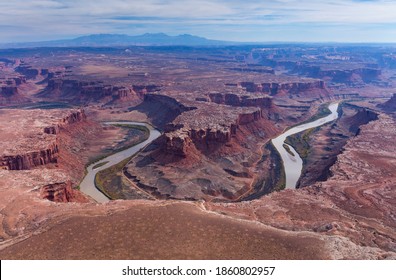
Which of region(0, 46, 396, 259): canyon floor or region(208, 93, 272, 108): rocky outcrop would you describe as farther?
region(208, 93, 272, 108): rocky outcrop

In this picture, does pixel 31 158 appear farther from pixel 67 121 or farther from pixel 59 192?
pixel 67 121

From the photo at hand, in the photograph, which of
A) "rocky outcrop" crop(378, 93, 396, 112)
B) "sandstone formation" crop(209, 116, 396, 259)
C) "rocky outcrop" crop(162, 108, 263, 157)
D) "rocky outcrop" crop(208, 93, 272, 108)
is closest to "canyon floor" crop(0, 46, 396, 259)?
"sandstone formation" crop(209, 116, 396, 259)

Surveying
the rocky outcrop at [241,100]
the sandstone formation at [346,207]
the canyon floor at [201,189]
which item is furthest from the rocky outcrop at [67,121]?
the sandstone formation at [346,207]

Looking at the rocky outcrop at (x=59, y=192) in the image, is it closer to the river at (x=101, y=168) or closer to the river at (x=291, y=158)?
the river at (x=101, y=168)

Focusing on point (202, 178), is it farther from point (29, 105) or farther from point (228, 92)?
point (29, 105)

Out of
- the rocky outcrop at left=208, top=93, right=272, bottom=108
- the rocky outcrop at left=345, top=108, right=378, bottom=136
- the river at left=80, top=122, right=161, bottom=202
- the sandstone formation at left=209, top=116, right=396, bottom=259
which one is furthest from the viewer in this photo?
the rocky outcrop at left=208, top=93, right=272, bottom=108

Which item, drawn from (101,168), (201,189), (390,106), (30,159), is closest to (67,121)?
(101,168)

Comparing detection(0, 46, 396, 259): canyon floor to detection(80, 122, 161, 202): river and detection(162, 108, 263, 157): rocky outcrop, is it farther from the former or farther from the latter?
detection(80, 122, 161, 202): river

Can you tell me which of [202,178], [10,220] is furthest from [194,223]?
[202,178]
